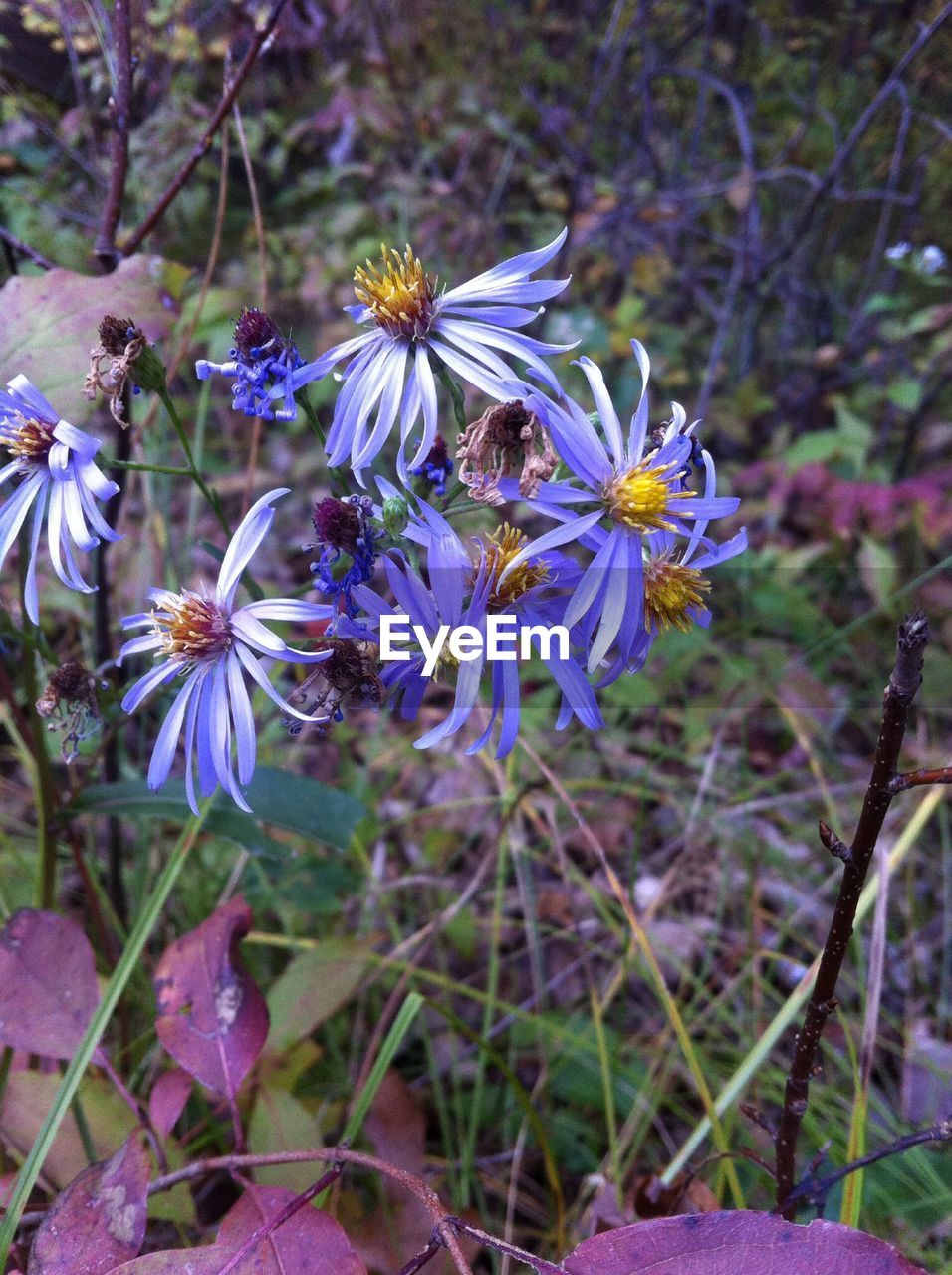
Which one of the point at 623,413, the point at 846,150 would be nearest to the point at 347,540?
the point at 623,413

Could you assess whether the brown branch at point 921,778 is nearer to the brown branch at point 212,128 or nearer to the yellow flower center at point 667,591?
the yellow flower center at point 667,591

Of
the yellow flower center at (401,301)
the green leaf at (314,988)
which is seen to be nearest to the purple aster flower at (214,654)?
the yellow flower center at (401,301)

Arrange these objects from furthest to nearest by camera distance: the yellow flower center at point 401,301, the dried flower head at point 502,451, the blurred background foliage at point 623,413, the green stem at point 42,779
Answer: the blurred background foliage at point 623,413
the green stem at point 42,779
the yellow flower center at point 401,301
the dried flower head at point 502,451

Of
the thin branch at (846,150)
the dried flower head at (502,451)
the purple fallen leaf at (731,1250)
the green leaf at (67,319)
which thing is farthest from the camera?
the thin branch at (846,150)

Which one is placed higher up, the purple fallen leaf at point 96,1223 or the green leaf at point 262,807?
the green leaf at point 262,807

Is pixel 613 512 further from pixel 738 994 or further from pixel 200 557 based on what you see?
pixel 200 557

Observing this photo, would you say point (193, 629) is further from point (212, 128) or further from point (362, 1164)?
point (212, 128)

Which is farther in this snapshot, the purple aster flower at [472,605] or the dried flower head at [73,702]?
the dried flower head at [73,702]

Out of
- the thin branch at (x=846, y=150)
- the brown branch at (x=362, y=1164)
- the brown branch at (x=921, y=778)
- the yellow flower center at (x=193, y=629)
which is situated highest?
the thin branch at (x=846, y=150)
